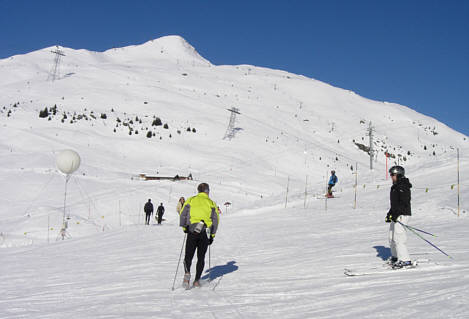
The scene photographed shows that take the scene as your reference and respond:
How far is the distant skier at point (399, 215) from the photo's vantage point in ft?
23.1

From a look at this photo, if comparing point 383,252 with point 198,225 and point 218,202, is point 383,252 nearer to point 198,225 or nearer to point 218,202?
point 198,225

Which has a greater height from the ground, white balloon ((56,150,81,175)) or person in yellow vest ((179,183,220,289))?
white balloon ((56,150,81,175))

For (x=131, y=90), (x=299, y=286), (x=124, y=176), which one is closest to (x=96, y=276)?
(x=299, y=286)

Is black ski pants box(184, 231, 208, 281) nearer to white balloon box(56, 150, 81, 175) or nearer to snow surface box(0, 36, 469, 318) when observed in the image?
snow surface box(0, 36, 469, 318)

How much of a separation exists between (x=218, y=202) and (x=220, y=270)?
2023cm

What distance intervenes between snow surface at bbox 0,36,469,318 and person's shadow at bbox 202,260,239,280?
0.08m

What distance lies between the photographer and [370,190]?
23422mm

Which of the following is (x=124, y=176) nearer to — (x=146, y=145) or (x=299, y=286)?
(x=146, y=145)

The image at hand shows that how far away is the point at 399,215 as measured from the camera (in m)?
7.21

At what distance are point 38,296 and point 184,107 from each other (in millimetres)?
51831

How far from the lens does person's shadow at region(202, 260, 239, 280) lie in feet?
26.5

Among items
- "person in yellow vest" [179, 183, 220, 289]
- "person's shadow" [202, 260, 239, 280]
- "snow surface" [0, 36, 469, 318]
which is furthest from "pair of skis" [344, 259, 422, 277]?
"person's shadow" [202, 260, 239, 280]

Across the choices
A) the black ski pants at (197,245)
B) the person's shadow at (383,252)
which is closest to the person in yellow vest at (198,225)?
the black ski pants at (197,245)

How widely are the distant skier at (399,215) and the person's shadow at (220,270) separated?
122 inches
